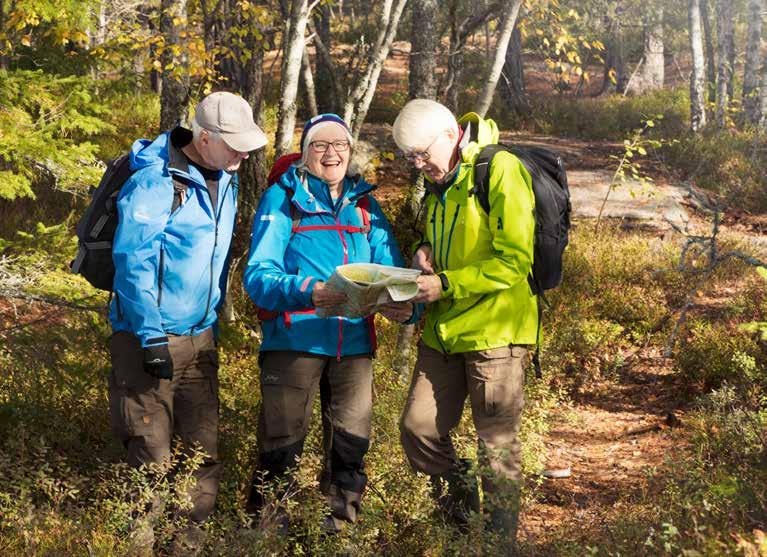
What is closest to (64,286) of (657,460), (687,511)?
(687,511)

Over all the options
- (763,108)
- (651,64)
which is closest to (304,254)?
(763,108)

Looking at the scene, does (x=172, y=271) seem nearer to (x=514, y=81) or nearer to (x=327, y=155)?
(x=327, y=155)

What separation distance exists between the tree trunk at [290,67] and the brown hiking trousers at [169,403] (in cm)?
232

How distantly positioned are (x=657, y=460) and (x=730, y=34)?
61.0 feet

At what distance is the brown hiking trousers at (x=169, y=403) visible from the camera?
12.0ft

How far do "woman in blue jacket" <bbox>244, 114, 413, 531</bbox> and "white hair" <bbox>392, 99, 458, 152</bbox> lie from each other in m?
0.33

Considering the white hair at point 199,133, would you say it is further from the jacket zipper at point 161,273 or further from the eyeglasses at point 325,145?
the jacket zipper at point 161,273

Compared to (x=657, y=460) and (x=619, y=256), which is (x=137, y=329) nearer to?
(x=657, y=460)

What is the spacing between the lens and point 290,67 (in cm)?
566

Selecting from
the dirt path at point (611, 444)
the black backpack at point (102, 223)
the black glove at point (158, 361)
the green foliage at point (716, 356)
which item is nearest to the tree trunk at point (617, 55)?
the green foliage at point (716, 356)

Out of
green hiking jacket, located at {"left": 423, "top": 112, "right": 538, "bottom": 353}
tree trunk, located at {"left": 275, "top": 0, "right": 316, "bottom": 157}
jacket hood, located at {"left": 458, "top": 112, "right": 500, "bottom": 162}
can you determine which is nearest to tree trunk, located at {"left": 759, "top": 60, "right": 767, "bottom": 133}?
tree trunk, located at {"left": 275, "top": 0, "right": 316, "bottom": 157}

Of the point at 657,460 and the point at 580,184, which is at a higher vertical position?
the point at 580,184

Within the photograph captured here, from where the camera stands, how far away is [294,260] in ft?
12.4

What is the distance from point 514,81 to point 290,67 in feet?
44.4
